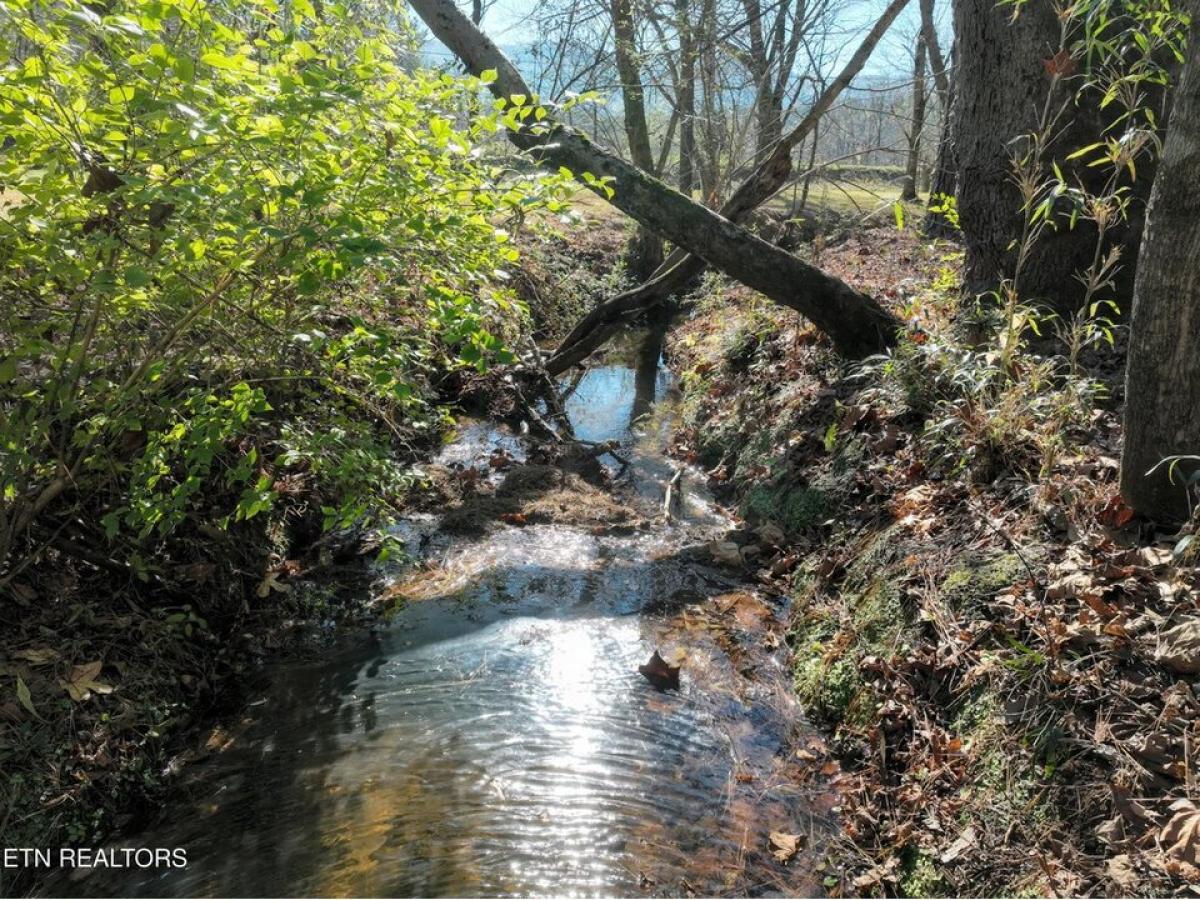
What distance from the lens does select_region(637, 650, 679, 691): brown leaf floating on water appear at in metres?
3.93

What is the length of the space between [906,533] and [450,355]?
4845 millimetres

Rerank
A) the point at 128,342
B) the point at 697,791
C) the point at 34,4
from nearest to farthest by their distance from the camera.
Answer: the point at 34,4, the point at 128,342, the point at 697,791

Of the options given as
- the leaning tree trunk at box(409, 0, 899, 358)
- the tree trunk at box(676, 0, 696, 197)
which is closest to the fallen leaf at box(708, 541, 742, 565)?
the leaning tree trunk at box(409, 0, 899, 358)

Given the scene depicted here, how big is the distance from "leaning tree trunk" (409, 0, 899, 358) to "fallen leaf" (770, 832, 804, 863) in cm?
400

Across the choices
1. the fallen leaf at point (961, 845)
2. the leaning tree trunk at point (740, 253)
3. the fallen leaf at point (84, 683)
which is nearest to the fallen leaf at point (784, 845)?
the fallen leaf at point (961, 845)

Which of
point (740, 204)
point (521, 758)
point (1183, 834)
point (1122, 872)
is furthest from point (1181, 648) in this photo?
point (740, 204)

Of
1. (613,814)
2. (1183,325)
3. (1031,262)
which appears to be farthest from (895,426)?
(613,814)

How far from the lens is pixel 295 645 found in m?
4.27

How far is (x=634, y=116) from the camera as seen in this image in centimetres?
1300

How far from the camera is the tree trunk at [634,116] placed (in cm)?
1130

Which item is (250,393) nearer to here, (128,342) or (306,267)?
(128,342)

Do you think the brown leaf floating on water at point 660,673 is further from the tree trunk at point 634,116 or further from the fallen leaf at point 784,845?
the tree trunk at point 634,116

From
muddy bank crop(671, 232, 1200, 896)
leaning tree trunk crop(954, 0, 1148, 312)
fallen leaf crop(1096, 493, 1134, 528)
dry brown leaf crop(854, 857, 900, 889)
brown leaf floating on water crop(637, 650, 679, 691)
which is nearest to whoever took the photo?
muddy bank crop(671, 232, 1200, 896)

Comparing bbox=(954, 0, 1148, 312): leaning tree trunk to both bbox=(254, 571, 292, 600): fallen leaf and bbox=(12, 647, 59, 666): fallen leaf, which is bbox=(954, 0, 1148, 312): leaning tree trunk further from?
bbox=(12, 647, 59, 666): fallen leaf
